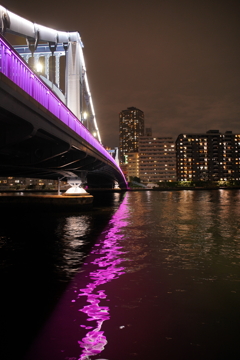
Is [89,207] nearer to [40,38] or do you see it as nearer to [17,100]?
[40,38]

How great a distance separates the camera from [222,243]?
12.3 metres

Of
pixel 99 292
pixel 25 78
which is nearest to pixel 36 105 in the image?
pixel 25 78

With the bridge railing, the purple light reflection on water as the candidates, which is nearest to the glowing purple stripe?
the purple light reflection on water

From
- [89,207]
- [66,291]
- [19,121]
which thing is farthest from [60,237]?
[89,207]

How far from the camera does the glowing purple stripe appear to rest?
158 inches

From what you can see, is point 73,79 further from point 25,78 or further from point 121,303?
point 121,303

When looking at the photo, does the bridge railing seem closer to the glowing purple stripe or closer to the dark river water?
the dark river water

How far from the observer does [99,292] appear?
6234 millimetres

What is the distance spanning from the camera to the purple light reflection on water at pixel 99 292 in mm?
4016

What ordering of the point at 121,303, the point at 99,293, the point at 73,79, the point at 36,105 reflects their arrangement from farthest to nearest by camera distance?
the point at 73,79
the point at 36,105
the point at 99,293
the point at 121,303

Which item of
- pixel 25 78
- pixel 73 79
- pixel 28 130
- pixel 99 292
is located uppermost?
pixel 73 79

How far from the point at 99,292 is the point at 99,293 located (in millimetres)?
63

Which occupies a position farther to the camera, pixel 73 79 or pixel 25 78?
pixel 73 79

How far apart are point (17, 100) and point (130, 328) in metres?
8.76
